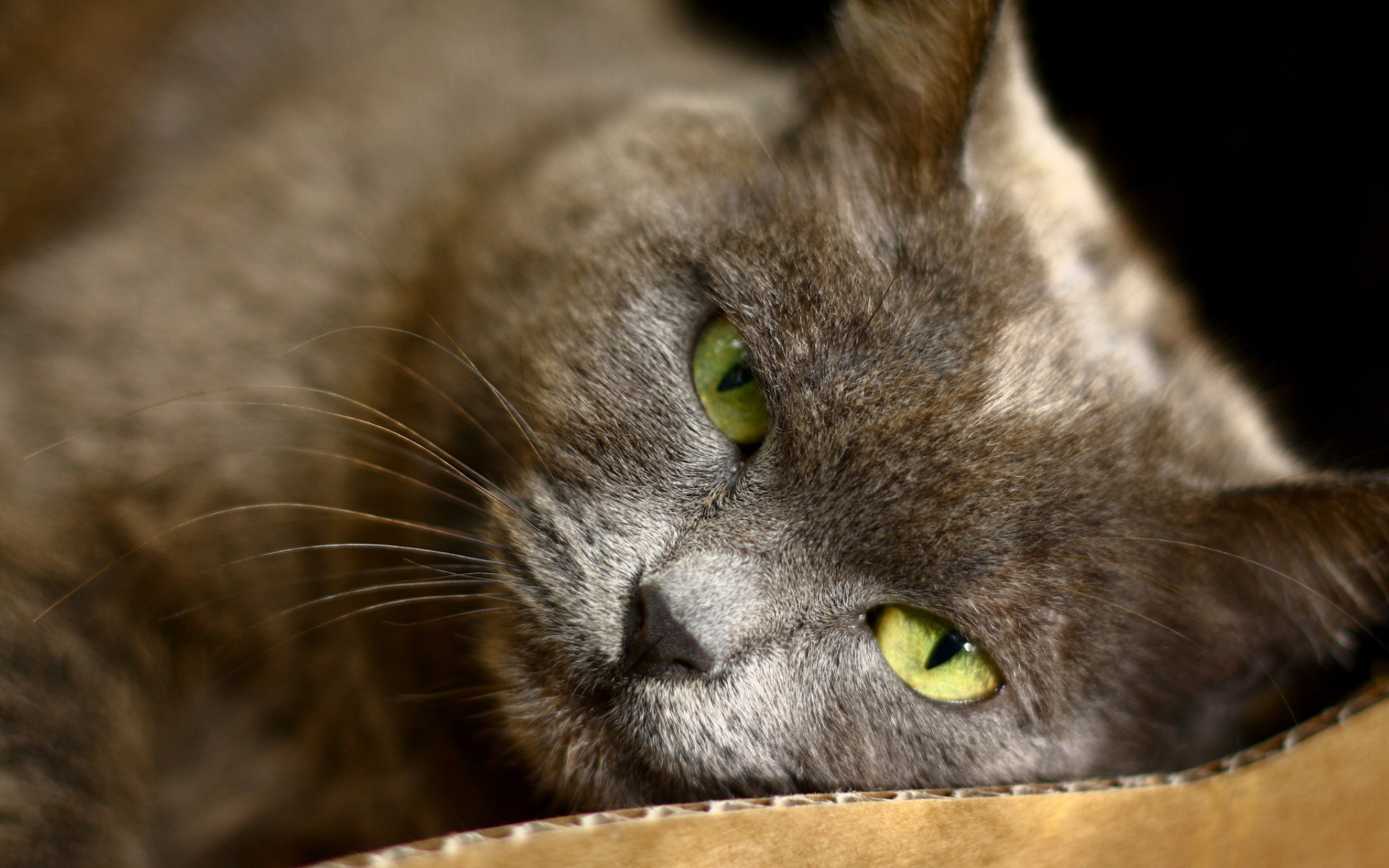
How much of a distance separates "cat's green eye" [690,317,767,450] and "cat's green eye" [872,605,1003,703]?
0.22m

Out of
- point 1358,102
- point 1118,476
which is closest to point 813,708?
point 1118,476

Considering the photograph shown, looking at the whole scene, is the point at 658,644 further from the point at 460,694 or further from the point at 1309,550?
the point at 1309,550

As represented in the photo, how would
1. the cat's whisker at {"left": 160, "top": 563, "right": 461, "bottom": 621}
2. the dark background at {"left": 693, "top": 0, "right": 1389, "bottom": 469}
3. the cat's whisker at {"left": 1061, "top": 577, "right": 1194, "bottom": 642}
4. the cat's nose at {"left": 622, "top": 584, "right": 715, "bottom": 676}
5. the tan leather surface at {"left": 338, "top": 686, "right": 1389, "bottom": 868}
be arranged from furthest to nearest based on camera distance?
the dark background at {"left": 693, "top": 0, "right": 1389, "bottom": 469} < the cat's whisker at {"left": 160, "top": 563, "right": 461, "bottom": 621} < the cat's whisker at {"left": 1061, "top": 577, "right": 1194, "bottom": 642} < the cat's nose at {"left": 622, "top": 584, "right": 715, "bottom": 676} < the tan leather surface at {"left": 338, "top": 686, "right": 1389, "bottom": 868}

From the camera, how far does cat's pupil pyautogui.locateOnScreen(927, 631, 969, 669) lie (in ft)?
3.09

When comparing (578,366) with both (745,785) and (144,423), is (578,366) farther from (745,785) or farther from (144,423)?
(144,423)

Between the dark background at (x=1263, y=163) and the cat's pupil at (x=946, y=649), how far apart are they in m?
0.75

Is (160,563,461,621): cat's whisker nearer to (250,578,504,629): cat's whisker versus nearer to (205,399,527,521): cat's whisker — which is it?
(250,578,504,629): cat's whisker

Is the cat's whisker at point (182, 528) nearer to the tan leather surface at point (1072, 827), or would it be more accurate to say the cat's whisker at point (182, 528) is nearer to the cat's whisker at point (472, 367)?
the cat's whisker at point (472, 367)

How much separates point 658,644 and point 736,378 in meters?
0.29

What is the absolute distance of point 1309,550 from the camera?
963mm

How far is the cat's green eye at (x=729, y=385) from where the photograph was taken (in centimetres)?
96

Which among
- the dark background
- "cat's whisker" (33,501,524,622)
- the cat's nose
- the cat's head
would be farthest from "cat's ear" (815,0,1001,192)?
"cat's whisker" (33,501,524,622)

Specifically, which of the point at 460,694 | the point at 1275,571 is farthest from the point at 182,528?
the point at 1275,571

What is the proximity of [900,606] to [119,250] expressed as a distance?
1.11 metres
